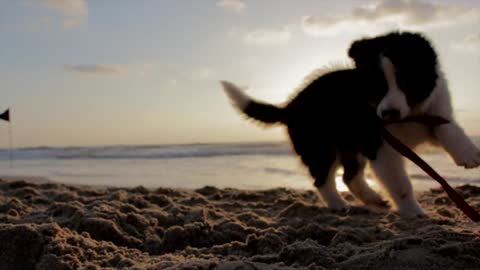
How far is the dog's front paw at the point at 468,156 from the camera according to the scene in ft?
11.6

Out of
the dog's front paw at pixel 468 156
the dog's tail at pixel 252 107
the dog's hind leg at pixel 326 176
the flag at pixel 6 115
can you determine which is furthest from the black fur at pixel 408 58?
the flag at pixel 6 115

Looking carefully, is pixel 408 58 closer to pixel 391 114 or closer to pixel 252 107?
pixel 391 114

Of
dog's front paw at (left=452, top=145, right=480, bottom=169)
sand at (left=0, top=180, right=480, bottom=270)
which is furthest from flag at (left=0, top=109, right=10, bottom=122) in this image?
Result: dog's front paw at (left=452, top=145, right=480, bottom=169)

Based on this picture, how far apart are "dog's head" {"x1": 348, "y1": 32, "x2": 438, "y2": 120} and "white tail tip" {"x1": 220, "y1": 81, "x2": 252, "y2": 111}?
4.54ft

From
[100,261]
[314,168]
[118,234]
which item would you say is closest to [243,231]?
[118,234]

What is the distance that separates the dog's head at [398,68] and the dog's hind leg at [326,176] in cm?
104

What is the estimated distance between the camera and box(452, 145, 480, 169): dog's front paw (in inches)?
140

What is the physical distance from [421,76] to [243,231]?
5.54 feet

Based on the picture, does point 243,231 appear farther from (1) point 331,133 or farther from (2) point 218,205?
(1) point 331,133

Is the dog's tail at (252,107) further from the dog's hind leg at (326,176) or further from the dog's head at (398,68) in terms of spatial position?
the dog's head at (398,68)

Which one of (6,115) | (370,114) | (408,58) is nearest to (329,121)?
(370,114)

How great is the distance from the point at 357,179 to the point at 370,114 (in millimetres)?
971

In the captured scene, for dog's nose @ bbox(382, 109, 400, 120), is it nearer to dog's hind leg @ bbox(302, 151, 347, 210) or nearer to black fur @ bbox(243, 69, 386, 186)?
black fur @ bbox(243, 69, 386, 186)

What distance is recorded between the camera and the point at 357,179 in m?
4.94
